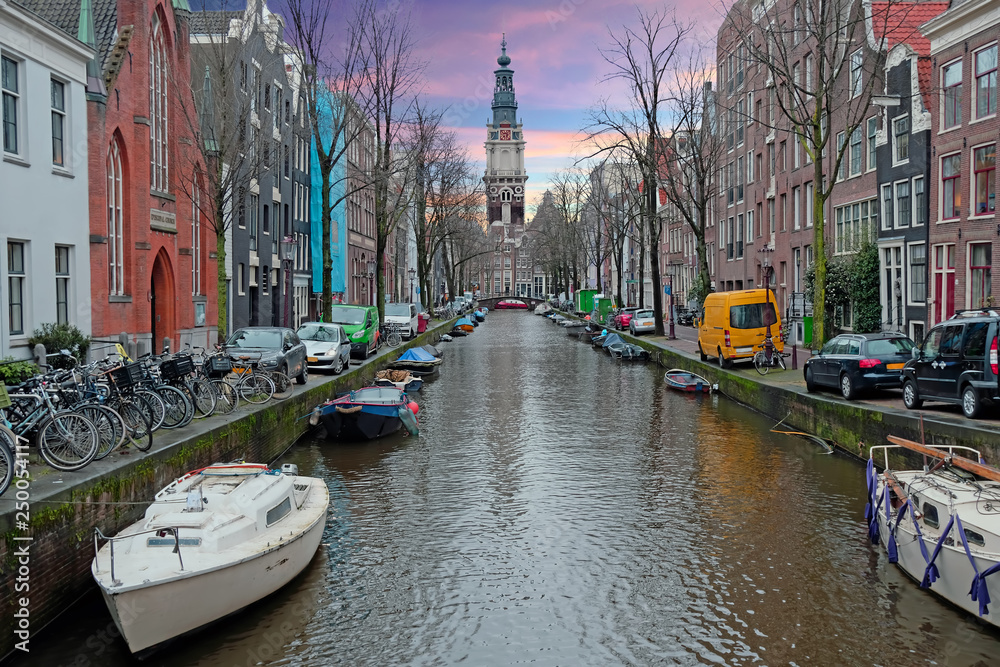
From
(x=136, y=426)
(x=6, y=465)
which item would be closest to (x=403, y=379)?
(x=136, y=426)

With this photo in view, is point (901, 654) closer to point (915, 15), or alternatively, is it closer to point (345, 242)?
point (915, 15)

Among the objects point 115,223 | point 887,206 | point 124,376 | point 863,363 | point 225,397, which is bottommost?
point 225,397

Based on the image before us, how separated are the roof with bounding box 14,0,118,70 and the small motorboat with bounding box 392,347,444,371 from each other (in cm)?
1459

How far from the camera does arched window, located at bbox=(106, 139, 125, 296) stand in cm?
2648

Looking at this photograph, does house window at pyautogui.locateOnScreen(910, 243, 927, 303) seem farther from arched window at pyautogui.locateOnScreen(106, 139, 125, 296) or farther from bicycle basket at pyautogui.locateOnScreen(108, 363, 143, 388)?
bicycle basket at pyautogui.locateOnScreen(108, 363, 143, 388)

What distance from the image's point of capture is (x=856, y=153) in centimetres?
3791

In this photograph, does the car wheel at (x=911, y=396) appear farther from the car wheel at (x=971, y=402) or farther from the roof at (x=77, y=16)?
the roof at (x=77, y=16)

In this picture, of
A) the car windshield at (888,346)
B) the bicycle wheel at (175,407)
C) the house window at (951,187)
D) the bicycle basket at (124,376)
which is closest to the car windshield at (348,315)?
the bicycle wheel at (175,407)

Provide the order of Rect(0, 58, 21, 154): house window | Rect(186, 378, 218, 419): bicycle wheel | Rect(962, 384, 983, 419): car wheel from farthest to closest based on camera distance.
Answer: Rect(0, 58, 21, 154): house window → Rect(186, 378, 218, 419): bicycle wheel → Rect(962, 384, 983, 419): car wheel

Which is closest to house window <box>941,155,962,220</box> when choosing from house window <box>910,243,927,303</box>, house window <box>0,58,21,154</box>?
house window <box>910,243,927,303</box>

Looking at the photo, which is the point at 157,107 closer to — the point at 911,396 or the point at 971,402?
the point at 911,396

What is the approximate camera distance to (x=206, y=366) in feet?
61.1

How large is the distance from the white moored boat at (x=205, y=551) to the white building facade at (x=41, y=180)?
10733 millimetres

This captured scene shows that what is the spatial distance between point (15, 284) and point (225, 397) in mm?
5854
